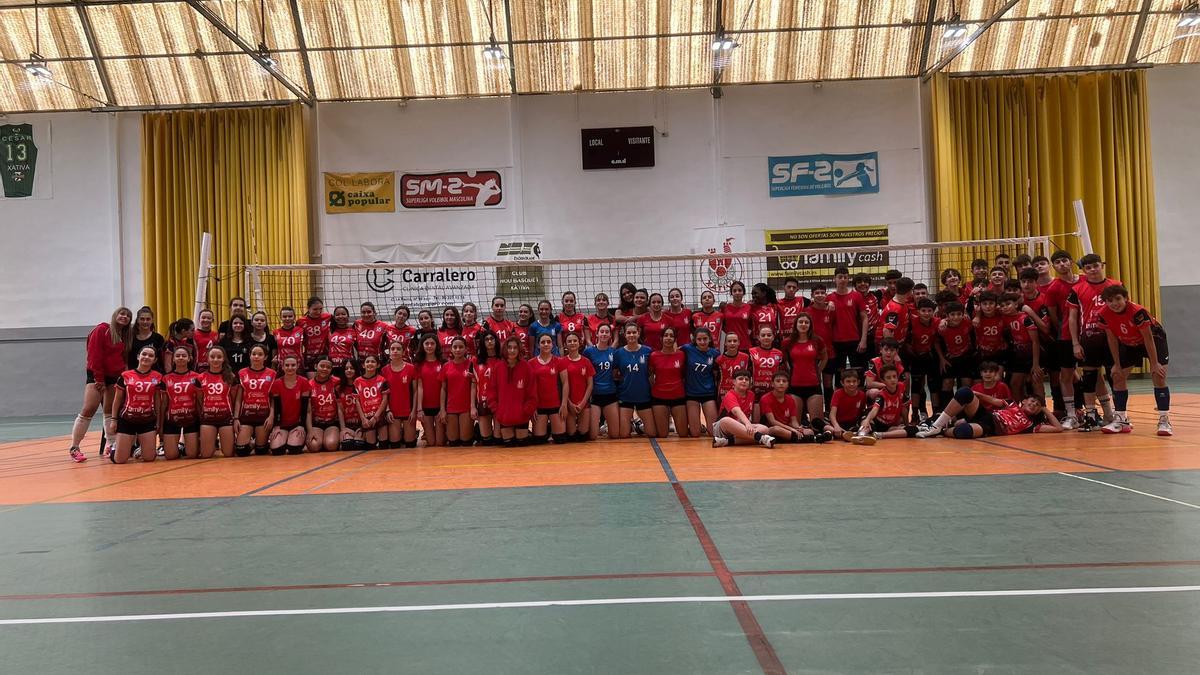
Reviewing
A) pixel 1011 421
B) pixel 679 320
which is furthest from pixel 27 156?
pixel 1011 421

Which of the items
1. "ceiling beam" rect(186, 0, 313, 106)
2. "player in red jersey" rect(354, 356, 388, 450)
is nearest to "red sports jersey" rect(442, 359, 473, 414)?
"player in red jersey" rect(354, 356, 388, 450)

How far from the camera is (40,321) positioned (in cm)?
1495

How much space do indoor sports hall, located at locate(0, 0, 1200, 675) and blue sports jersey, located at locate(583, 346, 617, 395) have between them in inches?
1.3

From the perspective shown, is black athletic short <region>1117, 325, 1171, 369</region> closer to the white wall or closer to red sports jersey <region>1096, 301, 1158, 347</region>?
red sports jersey <region>1096, 301, 1158, 347</region>

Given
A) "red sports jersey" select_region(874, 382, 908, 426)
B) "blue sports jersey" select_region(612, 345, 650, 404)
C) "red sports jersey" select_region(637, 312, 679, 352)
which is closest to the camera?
"red sports jersey" select_region(874, 382, 908, 426)

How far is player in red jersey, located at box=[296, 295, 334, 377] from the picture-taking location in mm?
8812

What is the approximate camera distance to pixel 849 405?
24.9 feet

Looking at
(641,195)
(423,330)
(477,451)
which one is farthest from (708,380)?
(641,195)

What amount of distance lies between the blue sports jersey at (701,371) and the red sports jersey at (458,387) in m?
2.41

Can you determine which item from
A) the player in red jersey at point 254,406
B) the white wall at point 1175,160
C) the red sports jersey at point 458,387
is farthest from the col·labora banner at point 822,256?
the player in red jersey at point 254,406

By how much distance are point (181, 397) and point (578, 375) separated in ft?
13.4

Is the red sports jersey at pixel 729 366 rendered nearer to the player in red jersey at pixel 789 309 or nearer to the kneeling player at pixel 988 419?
the player in red jersey at pixel 789 309

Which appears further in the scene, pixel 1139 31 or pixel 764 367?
pixel 1139 31

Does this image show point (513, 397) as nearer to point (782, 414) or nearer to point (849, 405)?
point (782, 414)
